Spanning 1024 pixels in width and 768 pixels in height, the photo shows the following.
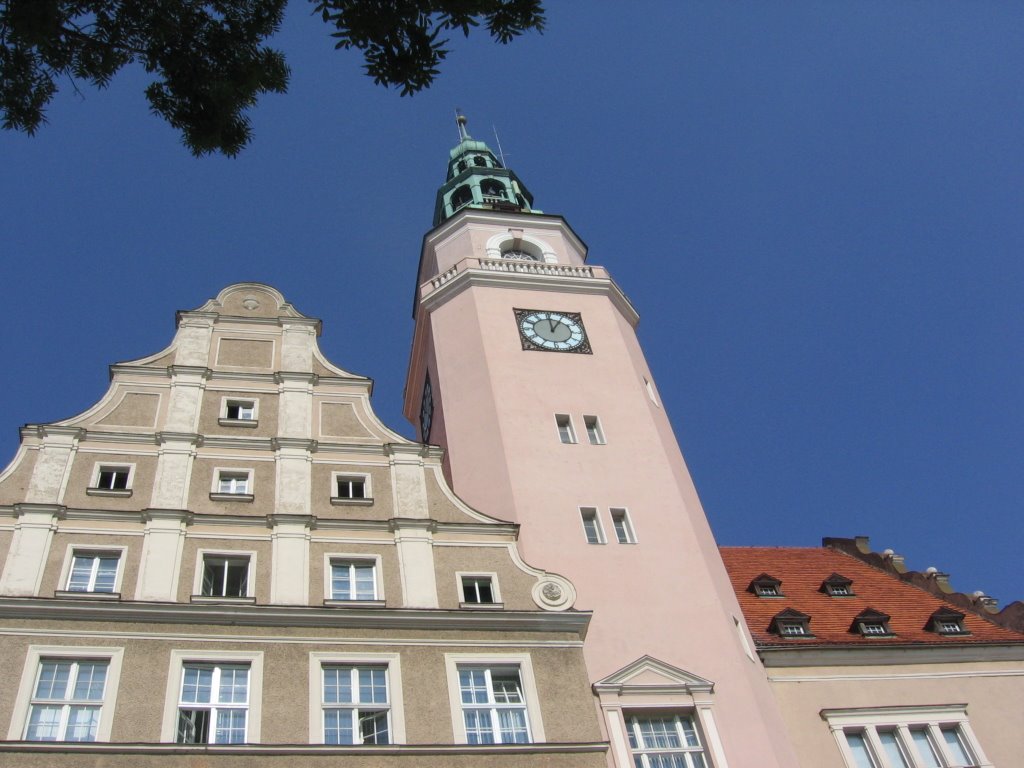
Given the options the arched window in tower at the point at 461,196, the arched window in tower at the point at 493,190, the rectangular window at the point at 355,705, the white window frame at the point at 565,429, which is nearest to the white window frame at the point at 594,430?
the white window frame at the point at 565,429

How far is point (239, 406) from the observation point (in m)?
22.4

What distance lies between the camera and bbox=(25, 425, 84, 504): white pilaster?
19.3 metres

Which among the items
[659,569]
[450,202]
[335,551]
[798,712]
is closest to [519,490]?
[659,569]

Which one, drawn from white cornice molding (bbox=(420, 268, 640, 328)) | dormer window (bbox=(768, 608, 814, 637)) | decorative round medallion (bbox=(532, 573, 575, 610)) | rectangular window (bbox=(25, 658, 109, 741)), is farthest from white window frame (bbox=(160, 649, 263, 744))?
white cornice molding (bbox=(420, 268, 640, 328))

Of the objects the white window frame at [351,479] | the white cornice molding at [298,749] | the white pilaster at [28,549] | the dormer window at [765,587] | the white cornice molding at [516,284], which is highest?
the white cornice molding at [516,284]

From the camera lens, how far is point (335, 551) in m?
19.2

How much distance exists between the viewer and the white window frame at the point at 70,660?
598 inches

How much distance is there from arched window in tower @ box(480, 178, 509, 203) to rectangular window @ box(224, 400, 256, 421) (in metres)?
19.1

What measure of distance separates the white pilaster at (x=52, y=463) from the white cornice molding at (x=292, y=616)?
2.76 metres

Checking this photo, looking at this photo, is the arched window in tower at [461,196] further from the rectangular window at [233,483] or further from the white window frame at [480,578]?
the white window frame at [480,578]

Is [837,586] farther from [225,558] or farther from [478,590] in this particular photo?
[225,558]

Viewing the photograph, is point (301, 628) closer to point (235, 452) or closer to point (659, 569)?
point (235, 452)

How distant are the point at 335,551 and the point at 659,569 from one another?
733cm

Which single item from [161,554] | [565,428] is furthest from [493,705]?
[565,428]
